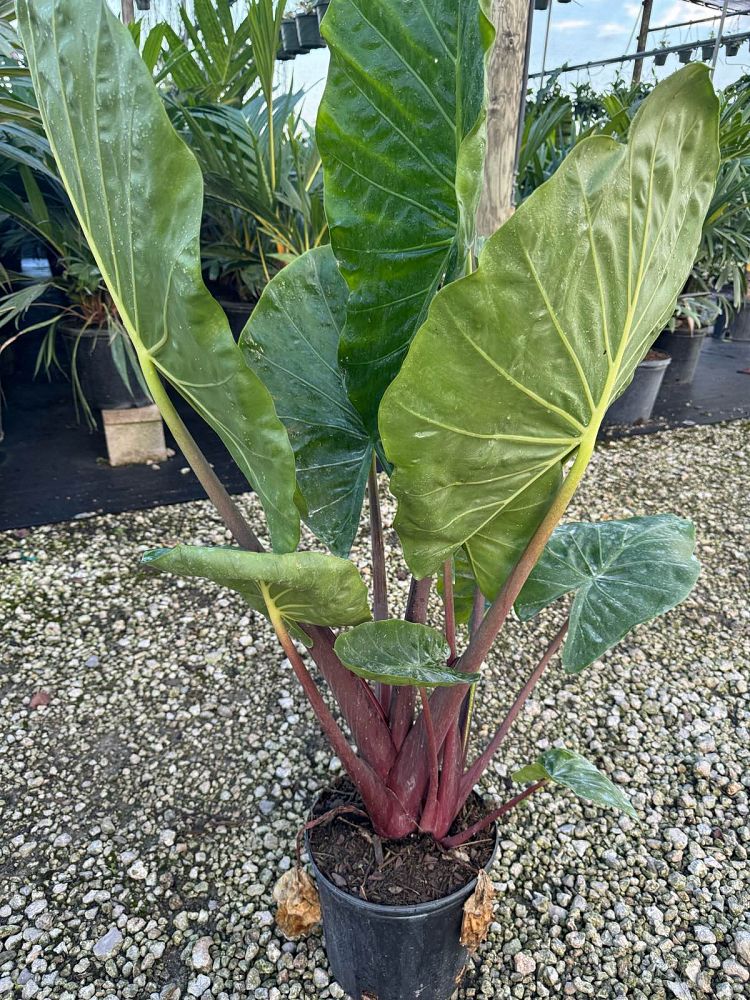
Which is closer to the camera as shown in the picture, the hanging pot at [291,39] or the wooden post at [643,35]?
the hanging pot at [291,39]

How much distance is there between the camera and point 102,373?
2.96 metres

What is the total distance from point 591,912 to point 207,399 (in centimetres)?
116

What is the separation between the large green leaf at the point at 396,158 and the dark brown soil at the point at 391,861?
68 centimetres

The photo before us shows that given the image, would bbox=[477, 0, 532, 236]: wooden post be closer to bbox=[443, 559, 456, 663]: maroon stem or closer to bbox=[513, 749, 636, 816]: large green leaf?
bbox=[443, 559, 456, 663]: maroon stem

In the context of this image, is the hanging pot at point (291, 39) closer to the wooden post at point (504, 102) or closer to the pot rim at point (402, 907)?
the wooden post at point (504, 102)

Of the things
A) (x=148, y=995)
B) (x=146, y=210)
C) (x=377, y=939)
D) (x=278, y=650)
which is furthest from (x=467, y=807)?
(x=146, y=210)

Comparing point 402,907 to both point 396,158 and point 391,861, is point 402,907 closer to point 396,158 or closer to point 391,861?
point 391,861

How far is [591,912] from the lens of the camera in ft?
4.22

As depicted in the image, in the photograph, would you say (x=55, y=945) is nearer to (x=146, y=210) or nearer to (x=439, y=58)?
(x=146, y=210)

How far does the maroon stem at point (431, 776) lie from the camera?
0.95 metres

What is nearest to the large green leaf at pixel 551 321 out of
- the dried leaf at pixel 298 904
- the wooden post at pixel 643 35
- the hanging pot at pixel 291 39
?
the dried leaf at pixel 298 904

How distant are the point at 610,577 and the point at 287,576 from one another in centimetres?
57

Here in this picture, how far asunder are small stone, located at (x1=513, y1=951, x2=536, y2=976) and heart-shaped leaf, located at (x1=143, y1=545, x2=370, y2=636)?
78 cm

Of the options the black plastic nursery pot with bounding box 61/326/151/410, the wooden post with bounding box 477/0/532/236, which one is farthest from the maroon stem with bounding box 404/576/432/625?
the black plastic nursery pot with bounding box 61/326/151/410
